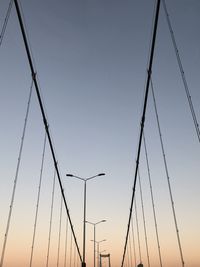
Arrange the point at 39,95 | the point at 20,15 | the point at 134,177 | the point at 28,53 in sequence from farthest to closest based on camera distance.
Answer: the point at 134,177 < the point at 39,95 < the point at 28,53 < the point at 20,15

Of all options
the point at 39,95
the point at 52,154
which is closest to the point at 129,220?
the point at 52,154

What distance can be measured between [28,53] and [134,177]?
1802cm

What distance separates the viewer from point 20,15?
11328 millimetres

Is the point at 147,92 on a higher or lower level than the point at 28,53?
higher

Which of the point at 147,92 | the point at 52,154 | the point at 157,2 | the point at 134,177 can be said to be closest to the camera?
the point at 157,2

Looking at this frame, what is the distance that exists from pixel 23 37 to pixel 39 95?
16.9 ft

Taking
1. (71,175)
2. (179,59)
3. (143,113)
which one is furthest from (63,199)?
(179,59)

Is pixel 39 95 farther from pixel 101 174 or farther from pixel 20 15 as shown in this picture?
pixel 101 174

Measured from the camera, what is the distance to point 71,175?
27.0 m

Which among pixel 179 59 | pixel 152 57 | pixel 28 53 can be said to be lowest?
pixel 179 59

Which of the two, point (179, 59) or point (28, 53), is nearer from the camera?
point (179, 59)

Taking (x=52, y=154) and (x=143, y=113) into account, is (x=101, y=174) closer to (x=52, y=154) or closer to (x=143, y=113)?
(x=52, y=154)

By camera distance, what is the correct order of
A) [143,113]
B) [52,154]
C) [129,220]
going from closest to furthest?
[143,113] → [52,154] → [129,220]

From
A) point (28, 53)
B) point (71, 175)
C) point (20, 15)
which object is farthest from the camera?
point (71, 175)
